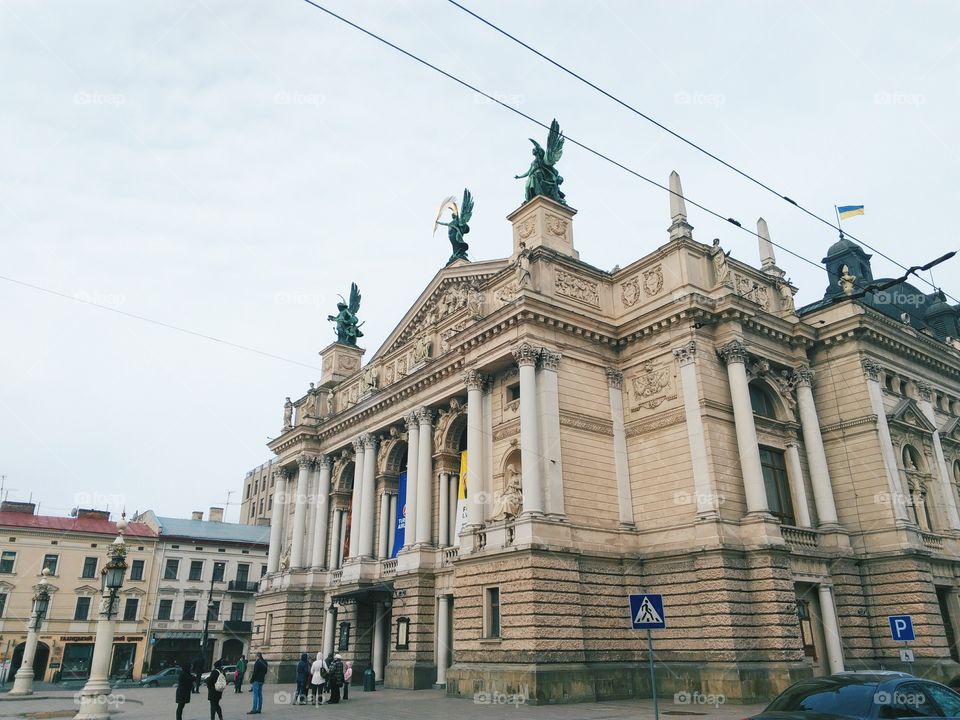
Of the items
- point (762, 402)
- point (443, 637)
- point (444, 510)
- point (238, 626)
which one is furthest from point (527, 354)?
point (238, 626)

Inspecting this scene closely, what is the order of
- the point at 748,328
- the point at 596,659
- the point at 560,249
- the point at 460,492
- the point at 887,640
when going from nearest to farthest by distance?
1. the point at 596,659
2. the point at 887,640
3. the point at 748,328
4. the point at 560,249
5. the point at 460,492

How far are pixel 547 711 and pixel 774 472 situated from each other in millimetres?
14110

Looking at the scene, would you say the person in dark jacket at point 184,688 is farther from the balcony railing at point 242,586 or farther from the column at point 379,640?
the balcony railing at point 242,586

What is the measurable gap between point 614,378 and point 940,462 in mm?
15433

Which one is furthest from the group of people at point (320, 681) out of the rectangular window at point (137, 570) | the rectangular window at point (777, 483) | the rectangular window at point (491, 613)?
the rectangular window at point (137, 570)

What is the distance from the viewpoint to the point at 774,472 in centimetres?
2852

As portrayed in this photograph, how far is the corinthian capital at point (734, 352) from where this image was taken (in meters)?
27.0

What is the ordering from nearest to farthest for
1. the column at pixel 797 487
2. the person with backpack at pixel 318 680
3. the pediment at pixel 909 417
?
the person with backpack at pixel 318 680 < the column at pixel 797 487 < the pediment at pixel 909 417

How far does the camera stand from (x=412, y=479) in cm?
3469

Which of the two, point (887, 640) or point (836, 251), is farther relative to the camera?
point (836, 251)

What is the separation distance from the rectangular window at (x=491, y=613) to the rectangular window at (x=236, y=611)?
45666 mm

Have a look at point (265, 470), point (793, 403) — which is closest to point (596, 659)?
point (793, 403)

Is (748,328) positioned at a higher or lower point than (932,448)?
higher

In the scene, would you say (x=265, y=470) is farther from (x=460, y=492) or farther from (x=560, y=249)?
Answer: (x=560, y=249)
